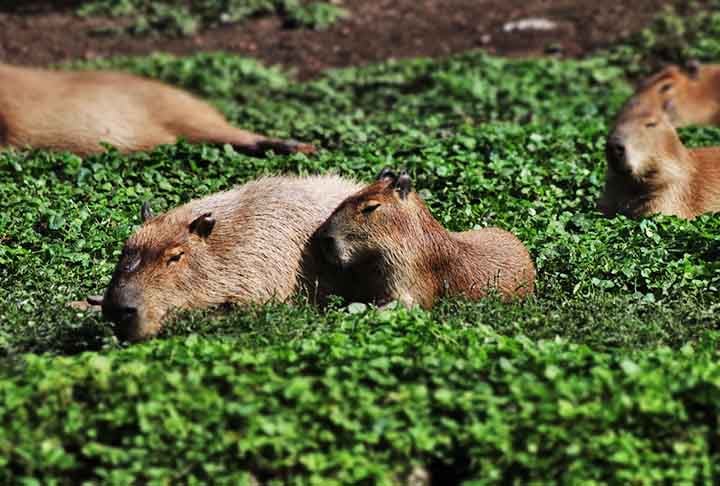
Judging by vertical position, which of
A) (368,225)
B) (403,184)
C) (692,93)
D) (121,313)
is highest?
(403,184)

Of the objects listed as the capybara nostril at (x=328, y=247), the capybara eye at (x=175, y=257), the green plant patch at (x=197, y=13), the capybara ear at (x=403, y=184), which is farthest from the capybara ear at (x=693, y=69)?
the capybara eye at (x=175, y=257)

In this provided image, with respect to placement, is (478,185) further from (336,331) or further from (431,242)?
(336,331)

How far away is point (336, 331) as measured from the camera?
5.61 m

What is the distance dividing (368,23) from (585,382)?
9.69 m

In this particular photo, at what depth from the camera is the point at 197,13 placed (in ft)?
47.4

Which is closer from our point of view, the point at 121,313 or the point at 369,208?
the point at 121,313

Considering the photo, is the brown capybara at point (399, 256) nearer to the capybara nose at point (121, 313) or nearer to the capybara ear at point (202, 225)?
the capybara ear at point (202, 225)

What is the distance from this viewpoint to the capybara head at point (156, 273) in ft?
19.9

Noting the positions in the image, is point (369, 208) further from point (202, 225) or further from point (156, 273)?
point (156, 273)

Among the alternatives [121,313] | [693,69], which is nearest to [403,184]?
[121,313]

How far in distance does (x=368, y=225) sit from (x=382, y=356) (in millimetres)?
1542

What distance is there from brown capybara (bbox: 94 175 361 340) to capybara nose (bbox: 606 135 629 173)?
2341 millimetres

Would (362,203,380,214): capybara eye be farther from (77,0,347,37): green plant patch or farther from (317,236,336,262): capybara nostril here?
(77,0,347,37): green plant patch

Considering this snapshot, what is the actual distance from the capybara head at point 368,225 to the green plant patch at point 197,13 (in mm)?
7603
